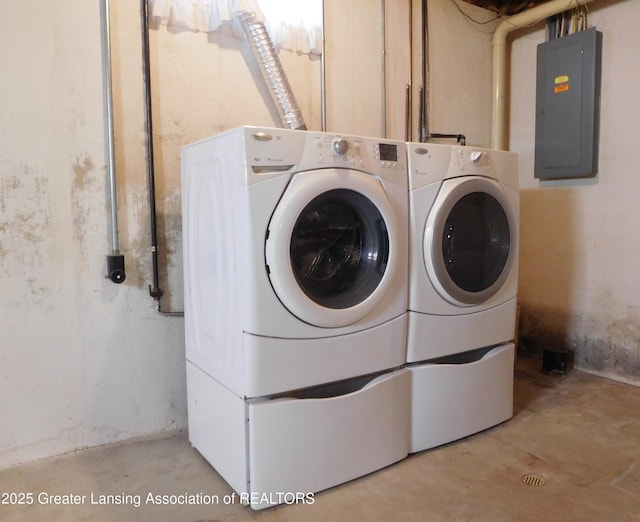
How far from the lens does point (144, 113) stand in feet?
6.76

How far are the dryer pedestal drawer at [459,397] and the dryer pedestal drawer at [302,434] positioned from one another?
68 mm

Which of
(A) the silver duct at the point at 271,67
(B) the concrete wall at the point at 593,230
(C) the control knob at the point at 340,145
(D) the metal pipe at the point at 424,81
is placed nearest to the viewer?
(C) the control knob at the point at 340,145

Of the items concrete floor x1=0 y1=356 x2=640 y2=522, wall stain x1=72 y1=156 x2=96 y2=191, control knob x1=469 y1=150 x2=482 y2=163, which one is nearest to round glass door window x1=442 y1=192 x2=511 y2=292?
control knob x1=469 y1=150 x2=482 y2=163

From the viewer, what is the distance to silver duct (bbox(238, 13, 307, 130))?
2.18m

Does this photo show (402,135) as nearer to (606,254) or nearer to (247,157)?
(606,254)

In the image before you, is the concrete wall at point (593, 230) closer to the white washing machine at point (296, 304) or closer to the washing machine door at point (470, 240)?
the washing machine door at point (470, 240)

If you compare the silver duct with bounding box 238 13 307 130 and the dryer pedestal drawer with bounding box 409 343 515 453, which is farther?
the silver duct with bounding box 238 13 307 130

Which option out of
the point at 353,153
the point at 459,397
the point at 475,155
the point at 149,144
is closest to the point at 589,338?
the point at 459,397

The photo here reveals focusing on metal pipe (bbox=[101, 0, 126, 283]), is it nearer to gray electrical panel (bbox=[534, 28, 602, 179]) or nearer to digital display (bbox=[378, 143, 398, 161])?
digital display (bbox=[378, 143, 398, 161])

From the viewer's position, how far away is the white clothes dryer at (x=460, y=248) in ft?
6.24

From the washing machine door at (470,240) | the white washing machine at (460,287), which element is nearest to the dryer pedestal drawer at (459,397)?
the white washing machine at (460,287)

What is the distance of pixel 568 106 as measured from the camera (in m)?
2.89

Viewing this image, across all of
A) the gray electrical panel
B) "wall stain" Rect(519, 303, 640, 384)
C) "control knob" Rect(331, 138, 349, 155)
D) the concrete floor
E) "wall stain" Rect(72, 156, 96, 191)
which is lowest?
the concrete floor

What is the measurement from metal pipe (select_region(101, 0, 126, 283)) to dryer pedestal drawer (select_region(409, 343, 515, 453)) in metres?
1.28
